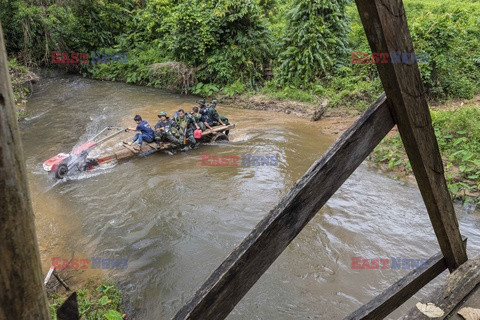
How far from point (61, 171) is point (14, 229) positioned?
312 inches

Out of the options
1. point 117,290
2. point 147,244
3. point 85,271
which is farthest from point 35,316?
point 147,244

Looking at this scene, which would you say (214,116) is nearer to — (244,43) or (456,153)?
(244,43)

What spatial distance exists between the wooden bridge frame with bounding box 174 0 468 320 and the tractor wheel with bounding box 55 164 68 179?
25.0ft

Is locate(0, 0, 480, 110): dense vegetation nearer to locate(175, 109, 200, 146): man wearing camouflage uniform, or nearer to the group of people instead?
the group of people

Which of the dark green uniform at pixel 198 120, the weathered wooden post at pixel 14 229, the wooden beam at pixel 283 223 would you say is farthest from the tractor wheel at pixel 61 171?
the weathered wooden post at pixel 14 229

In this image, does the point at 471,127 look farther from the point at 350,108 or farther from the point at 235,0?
the point at 235,0

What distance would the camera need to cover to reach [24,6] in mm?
15211

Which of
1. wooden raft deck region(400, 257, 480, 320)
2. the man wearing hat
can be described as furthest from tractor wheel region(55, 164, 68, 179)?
wooden raft deck region(400, 257, 480, 320)

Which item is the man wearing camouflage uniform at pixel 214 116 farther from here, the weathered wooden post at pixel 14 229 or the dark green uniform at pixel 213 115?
the weathered wooden post at pixel 14 229

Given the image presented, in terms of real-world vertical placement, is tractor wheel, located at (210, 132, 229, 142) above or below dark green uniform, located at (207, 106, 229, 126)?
below

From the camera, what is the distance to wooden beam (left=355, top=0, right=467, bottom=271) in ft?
3.77

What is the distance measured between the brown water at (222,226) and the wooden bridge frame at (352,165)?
3.33 metres

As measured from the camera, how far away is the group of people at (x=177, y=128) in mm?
9141

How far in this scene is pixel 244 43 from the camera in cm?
1517
